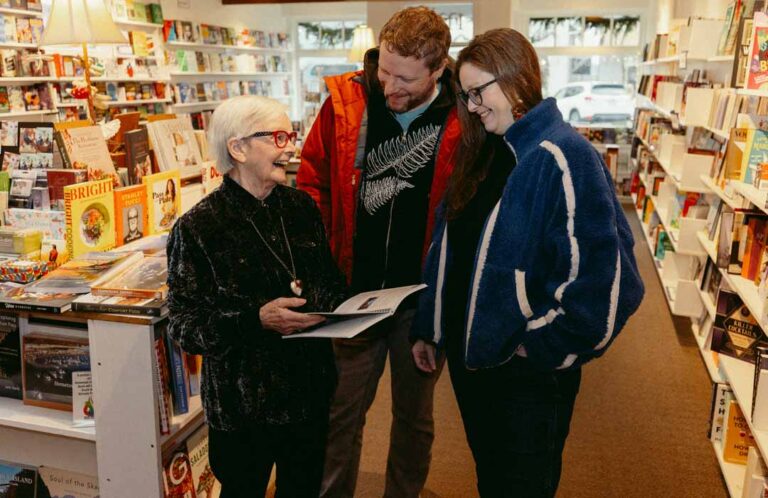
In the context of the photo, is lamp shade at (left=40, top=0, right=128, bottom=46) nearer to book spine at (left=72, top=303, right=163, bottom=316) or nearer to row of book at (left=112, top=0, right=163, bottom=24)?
book spine at (left=72, top=303, right=163, bottom=316)

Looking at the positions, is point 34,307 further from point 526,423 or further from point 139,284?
point 526,423

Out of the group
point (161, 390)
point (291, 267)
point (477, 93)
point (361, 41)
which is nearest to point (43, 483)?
point (161, 390)

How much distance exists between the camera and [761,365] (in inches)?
85.9

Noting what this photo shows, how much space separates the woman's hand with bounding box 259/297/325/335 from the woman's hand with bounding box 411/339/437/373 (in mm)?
425

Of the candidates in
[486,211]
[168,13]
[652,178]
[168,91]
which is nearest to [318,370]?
[486,211]

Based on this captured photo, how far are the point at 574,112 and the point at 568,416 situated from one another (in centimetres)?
930

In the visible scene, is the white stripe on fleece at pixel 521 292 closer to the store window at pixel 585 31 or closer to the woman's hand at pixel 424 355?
the woman's hand at pixel 424 355

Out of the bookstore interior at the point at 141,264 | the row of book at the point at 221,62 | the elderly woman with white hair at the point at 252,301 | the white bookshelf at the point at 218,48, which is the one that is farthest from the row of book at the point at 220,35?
the elderly woman with white hair at the point at 252,301

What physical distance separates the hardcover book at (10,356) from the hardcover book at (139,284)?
42 centimetres

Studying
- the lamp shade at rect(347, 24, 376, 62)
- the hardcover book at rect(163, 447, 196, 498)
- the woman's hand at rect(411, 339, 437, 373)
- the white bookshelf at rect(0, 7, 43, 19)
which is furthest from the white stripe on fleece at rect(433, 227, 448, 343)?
the lamp shade at rect(347, 24, 376, 62)

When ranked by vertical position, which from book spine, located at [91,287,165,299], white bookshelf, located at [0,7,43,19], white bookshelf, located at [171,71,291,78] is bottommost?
book spine, located at [91,287,165,299]

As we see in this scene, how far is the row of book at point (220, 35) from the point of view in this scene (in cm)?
892

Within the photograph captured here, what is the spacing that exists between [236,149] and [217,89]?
9227mm

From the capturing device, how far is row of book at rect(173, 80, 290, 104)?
932cm
